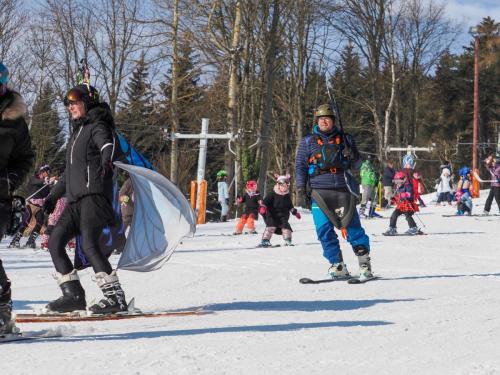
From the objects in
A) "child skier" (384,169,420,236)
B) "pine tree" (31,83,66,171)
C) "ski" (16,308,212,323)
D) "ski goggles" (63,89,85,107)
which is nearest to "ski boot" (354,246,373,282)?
"ski" (16,308,212,323)

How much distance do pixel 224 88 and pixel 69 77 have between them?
6.44 m

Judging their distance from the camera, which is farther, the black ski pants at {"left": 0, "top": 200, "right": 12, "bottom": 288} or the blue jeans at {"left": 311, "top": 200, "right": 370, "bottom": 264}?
the blue jeans at {"left": 311, "top": 200, "right": 370, "bottom": 264}

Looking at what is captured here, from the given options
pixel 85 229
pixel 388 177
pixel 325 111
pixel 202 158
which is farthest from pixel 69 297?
pixel 388 177

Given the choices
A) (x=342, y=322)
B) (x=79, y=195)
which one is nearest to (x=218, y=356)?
(x=342, y=322)

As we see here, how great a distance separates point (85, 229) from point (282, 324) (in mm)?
1630

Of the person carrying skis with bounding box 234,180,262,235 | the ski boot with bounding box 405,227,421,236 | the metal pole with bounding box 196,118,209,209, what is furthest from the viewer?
the metal pole with bounding box 196,118,209,209

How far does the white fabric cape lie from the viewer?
701 centimetres

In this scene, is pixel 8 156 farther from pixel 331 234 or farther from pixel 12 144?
pixel 331 234

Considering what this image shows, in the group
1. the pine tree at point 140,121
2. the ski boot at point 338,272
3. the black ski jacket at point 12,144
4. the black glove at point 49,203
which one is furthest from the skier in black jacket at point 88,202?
the pine tree at point 140,121

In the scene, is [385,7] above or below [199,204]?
above

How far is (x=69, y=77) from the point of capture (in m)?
34.6

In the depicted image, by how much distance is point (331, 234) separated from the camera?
29.8ft

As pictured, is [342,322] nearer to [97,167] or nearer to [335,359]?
[335,359]

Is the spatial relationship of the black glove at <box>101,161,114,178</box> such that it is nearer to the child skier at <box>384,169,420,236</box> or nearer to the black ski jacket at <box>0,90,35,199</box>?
the black ski jacket at <box>0,90,35,199</box>
